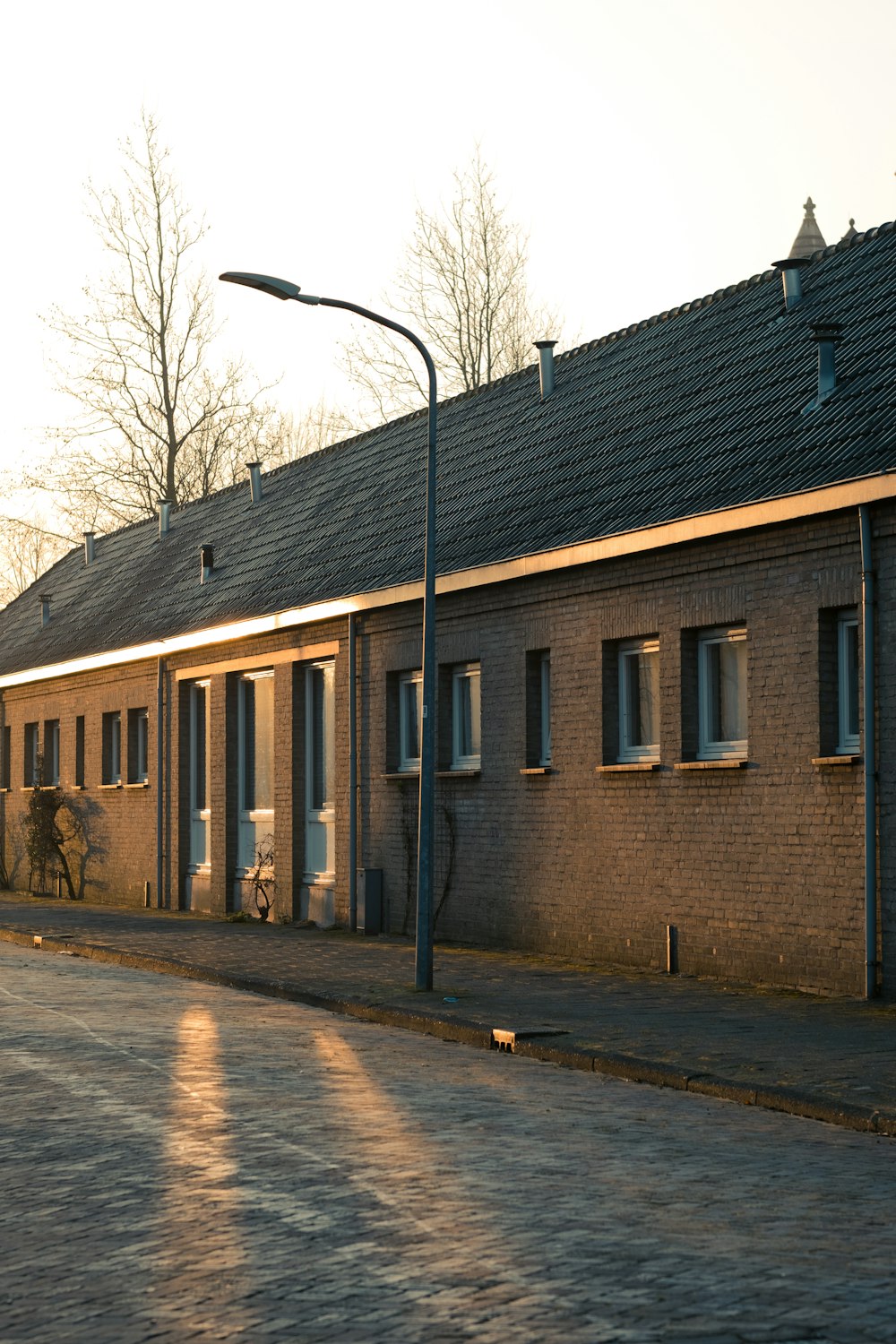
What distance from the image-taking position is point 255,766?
1054 inches

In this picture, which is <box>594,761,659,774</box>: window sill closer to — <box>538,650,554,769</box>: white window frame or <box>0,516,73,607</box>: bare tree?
<box>538,650,554,769</box>: white window frame

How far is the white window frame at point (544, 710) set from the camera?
19.6 m

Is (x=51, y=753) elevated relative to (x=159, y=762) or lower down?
elevated

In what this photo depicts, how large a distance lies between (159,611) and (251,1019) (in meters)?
17.6

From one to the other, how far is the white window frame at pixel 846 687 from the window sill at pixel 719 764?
1095 millimetres

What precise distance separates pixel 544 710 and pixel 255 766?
26.7 feet

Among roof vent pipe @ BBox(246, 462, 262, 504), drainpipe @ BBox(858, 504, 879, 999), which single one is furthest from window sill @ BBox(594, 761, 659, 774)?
roof vent pipe @ BBox(246, 462, 262, 504)

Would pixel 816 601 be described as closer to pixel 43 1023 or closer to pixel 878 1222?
pixel 43 1023

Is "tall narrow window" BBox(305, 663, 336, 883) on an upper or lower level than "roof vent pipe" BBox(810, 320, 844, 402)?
lower

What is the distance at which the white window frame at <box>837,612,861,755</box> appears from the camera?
49.5 feet

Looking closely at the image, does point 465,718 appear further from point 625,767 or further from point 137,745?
point 137,745

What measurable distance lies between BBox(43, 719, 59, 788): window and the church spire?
2559cm

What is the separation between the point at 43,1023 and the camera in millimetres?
13992

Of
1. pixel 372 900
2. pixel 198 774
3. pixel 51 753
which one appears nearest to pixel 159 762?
pixel 198 774
